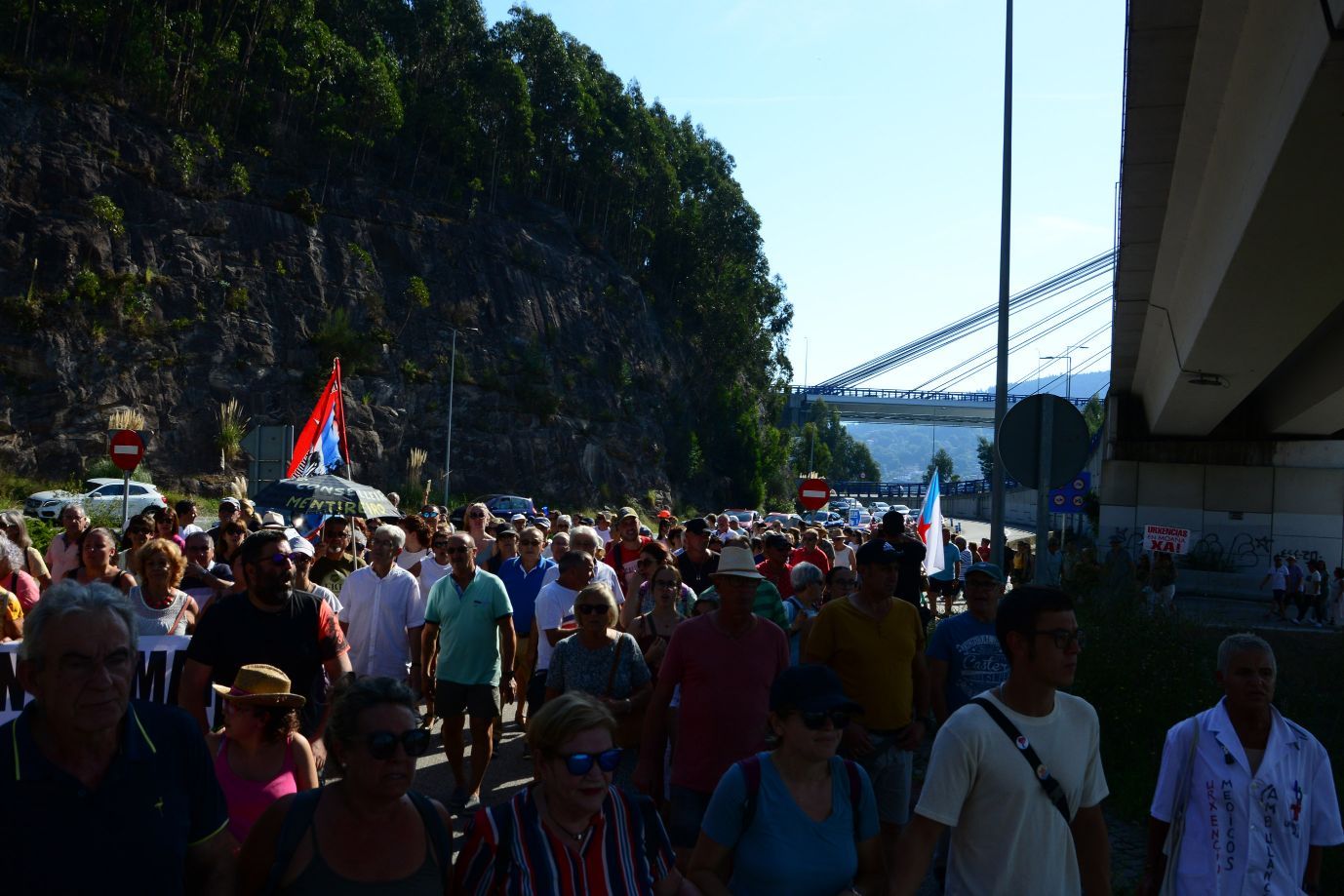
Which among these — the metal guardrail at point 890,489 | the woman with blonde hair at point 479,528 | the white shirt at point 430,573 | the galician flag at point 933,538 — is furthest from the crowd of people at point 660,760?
the metal guardrail at point 890,489

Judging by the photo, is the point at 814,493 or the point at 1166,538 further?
the point at 1166,538

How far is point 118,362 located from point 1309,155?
1660 inches

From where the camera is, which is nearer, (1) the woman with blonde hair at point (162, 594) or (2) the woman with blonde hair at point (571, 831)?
(2) the woman with blonde hair at point (571, 831)

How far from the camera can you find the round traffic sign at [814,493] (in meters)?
20.2

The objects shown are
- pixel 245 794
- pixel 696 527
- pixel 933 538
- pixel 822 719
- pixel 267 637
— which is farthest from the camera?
pixel 933 538

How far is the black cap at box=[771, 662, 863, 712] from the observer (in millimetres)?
3803

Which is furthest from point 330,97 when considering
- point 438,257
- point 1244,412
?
point 1244,412

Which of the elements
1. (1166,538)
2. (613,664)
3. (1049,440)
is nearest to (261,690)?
(613,664)

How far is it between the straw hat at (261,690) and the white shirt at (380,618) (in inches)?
157

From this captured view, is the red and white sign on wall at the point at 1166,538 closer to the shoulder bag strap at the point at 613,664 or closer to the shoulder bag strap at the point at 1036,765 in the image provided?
the shoulder bag strap at the point at 613,664

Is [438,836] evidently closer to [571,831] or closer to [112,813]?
[571,831]

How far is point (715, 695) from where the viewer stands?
569 centimetres

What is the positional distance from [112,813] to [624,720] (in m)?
4.05

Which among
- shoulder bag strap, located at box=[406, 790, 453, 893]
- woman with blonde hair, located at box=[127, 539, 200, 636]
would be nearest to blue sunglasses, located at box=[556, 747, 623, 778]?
shoulder bag strap, located at box=[406, 790, 453, 893]
